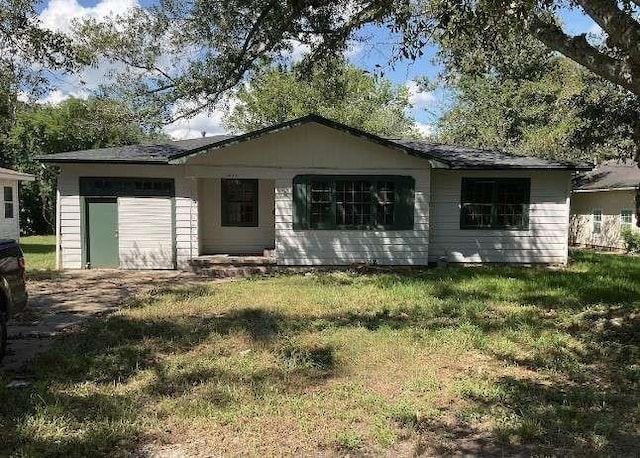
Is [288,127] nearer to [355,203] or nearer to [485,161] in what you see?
[355,203]

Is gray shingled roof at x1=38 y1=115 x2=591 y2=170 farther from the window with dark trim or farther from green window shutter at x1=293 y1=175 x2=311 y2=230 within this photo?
the window with dark trim

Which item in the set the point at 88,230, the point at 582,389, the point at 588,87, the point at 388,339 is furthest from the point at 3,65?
the point at 588,87

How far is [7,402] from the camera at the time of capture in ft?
15.6

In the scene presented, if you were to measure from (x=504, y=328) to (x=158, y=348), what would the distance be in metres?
4.72

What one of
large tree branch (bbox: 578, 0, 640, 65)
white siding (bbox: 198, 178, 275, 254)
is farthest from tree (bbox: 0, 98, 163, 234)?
large tree branch (bbox: 578, 0, 640, 65)

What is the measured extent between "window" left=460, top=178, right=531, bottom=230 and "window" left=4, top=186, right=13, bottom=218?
56.7 ft

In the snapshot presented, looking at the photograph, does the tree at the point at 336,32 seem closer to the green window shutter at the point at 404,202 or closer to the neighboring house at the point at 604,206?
the green window shutter at the point at 404,202

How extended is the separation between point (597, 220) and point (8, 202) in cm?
2461

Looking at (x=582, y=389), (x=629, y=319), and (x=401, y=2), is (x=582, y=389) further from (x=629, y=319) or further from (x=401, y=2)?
(x=401, y=2)

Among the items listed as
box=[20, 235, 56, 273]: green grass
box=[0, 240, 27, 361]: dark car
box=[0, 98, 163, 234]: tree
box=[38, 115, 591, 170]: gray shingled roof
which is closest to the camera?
box=[0, 240, 27, 361]: dark car

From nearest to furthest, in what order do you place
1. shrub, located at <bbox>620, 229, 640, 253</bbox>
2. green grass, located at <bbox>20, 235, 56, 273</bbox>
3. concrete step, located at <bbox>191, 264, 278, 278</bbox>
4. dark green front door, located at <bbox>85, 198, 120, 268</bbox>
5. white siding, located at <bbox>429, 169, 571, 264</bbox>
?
concrete step, located at <bbox>191, 264, 278, 278</bbox>, dark green front door, located at <bbox>85, 198, 120, 268</bbox>, green grass, located at <bbox>20, 235, 56, 273</bbox>, white siding, located at <bbox>429, 169, 571, 264</bbox>, shrub, located at <bbox>620, 229, 640, 253</bbox>

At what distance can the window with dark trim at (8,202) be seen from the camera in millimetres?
21087

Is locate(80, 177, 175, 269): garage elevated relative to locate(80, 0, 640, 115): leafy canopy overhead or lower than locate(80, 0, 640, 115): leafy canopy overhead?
lower

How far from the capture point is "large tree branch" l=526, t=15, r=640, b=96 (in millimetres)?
5531
